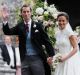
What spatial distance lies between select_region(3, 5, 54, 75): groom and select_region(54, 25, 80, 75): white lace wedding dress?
0.40m

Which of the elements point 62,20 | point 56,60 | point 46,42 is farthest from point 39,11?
point 46,42

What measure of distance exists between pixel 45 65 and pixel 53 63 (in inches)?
11.0

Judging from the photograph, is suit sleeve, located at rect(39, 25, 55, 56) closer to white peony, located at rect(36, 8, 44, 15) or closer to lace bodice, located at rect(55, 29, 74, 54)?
lace bodice, located at rect(55, 29, 74, 54)

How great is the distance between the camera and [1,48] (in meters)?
7.28

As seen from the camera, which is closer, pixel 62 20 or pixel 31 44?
pixel 31 44

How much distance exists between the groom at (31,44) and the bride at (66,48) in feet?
1.24

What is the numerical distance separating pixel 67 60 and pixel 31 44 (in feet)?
2.68

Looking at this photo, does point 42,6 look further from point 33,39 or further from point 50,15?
point 33,39

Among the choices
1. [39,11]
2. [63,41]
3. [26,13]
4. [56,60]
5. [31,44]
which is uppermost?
[39,11]

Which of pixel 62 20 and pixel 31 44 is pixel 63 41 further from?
pixel 31 44

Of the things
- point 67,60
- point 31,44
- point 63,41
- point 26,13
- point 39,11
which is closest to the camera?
point 26,13

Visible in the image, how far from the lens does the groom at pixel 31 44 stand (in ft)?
21.5

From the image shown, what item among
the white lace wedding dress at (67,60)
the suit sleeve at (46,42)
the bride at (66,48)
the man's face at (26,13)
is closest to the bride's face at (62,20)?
the bride at (66,48)

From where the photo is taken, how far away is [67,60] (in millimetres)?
7117
